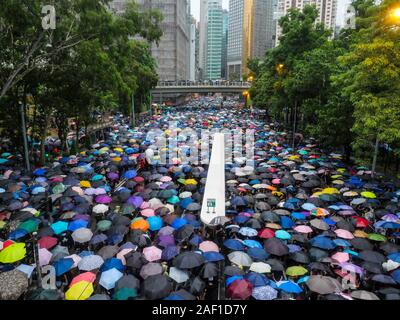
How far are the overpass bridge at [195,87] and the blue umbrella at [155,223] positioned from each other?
Result: 59.4 m

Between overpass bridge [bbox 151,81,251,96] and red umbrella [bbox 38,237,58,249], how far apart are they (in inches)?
2401

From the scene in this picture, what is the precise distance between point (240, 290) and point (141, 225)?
514cm

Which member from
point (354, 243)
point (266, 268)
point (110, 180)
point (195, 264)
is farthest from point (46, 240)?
point (354, 243)

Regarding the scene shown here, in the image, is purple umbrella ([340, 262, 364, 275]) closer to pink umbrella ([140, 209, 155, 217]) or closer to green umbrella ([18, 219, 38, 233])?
pink umbrella ([140, 209, 155, 217])

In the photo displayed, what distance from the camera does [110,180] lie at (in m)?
19.1

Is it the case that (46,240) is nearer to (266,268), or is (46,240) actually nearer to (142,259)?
(142,259)

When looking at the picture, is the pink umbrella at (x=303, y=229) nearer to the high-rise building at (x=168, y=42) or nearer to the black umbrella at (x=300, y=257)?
the black umbrella at (x=300, y=257)

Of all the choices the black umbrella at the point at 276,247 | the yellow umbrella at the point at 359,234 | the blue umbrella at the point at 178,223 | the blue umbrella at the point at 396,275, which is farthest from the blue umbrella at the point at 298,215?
the blue umbrella at the point at 178,223

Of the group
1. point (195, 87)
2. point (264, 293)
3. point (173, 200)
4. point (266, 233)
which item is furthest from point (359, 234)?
point (195, 87)

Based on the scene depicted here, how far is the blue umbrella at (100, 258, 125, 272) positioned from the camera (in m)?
9.32

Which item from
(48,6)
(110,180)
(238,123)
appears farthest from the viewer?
(238,123)

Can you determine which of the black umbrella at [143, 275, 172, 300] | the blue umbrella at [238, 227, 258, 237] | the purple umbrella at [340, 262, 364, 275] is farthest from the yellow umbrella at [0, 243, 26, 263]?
the purple umbrella at [340, 262, 364, 275]

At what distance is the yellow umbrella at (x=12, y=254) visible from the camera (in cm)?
954

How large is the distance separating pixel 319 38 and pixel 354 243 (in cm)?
2632
